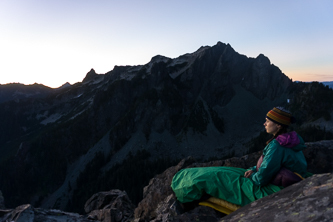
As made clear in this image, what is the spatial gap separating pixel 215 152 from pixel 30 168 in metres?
99.4

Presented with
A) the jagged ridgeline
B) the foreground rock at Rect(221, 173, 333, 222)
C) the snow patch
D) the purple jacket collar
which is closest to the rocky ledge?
the foreground rock at Rect(221, 173, 333, 222)

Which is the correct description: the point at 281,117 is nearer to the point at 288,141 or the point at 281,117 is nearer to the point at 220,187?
the point at 288,141

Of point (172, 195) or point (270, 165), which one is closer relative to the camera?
point (270, 165)

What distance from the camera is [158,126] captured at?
104125mm

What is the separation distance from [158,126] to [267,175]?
326ft

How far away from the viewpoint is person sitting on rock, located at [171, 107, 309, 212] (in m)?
5.16

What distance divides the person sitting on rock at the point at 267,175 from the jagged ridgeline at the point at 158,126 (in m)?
78.1

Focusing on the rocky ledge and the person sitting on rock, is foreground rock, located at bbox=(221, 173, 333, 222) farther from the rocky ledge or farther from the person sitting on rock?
the person sitting on rock

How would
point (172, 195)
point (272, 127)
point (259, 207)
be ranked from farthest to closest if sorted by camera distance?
point (172, 195), point (272, 127), point (259, 207)

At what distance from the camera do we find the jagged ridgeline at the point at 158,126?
89.8 m

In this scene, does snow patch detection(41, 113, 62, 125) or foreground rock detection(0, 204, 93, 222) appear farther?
snow patch detection(41, 113, 62, 125)

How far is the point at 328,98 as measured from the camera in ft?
294

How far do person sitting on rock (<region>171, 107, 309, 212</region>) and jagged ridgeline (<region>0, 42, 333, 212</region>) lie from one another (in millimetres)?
78119

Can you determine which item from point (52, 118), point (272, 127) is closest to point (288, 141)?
point (272, 127)
